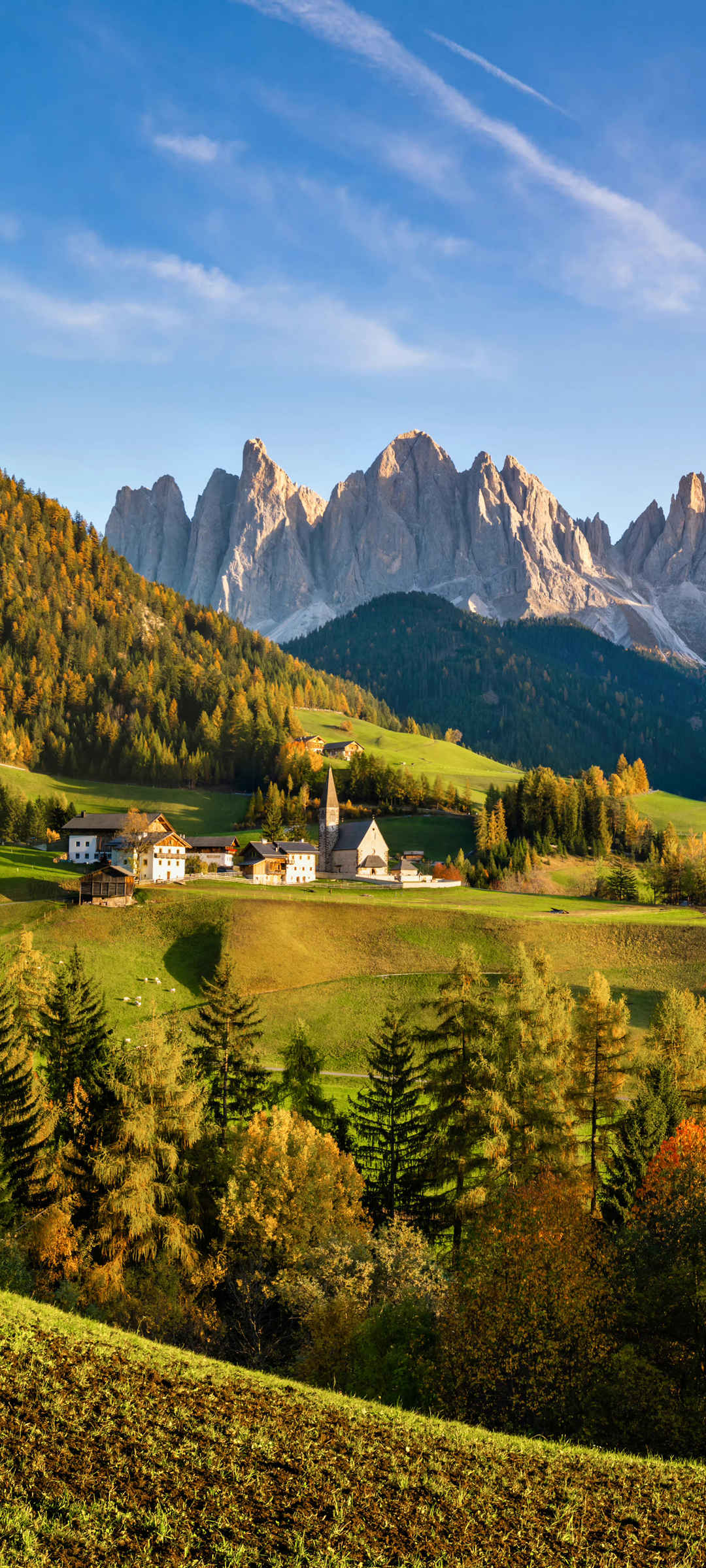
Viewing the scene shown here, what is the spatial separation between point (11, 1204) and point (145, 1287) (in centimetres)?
667

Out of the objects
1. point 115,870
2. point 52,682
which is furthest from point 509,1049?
point 52,682

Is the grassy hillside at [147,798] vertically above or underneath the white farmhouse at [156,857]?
above

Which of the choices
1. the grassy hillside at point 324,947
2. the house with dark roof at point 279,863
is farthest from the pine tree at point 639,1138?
the house with dark roof at point 279,863

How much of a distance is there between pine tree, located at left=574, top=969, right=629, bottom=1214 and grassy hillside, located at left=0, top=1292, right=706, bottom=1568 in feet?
90.2

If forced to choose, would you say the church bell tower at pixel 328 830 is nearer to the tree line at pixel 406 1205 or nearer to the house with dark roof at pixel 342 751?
the house with dark roof at pixel 342 751

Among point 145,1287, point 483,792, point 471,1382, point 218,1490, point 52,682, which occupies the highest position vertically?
point 52,682

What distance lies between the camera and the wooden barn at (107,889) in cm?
8462

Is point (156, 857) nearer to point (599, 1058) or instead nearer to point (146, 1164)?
point (599, 1058)

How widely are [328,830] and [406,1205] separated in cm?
8480

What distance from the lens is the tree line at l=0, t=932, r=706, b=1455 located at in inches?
973

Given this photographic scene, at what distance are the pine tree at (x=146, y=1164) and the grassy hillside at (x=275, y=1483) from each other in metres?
15.0

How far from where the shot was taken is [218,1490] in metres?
13.7

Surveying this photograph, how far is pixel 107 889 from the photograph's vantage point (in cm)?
8538

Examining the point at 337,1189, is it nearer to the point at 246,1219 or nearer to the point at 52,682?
the point at 246,1219
